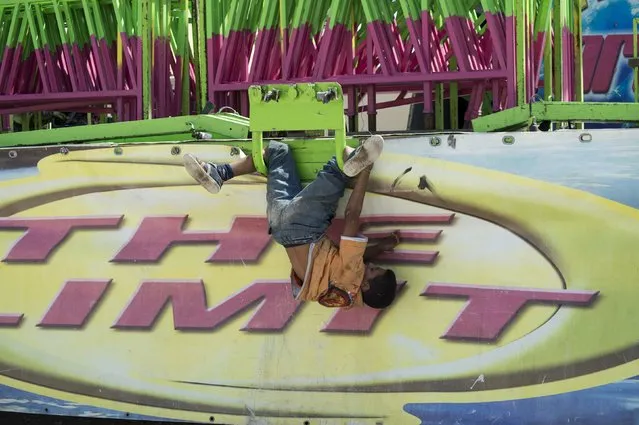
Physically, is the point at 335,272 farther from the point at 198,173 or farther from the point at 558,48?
the point at 558,48

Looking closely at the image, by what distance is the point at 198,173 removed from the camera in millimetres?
2691

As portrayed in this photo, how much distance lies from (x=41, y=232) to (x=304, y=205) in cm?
132

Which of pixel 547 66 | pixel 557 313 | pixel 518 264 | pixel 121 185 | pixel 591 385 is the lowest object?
pixel 591 385

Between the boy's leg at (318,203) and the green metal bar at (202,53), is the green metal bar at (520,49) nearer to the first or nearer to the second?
the boy's leg at (318,203)

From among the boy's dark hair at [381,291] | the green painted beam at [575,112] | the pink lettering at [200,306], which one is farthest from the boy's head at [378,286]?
the green painted beam at [575,112]

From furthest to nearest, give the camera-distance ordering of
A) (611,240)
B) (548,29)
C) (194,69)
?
(194,69) → (548,29) → (611,240)

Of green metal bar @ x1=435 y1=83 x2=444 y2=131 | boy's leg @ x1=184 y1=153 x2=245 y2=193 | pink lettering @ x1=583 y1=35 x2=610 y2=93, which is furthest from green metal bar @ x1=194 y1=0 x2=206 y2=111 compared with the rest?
pink lettering @ x1=583 y1=35 x2=610 y2=93

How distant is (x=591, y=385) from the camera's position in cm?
262

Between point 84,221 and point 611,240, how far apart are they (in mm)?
2198

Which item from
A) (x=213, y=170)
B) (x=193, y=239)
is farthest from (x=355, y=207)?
(x=193, y=239)

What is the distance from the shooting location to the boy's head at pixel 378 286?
2680mm

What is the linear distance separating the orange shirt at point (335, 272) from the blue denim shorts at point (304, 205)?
0.08m

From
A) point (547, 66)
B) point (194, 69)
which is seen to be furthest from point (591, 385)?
point (194, 69)

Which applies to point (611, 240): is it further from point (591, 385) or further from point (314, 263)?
point (314, 263)
